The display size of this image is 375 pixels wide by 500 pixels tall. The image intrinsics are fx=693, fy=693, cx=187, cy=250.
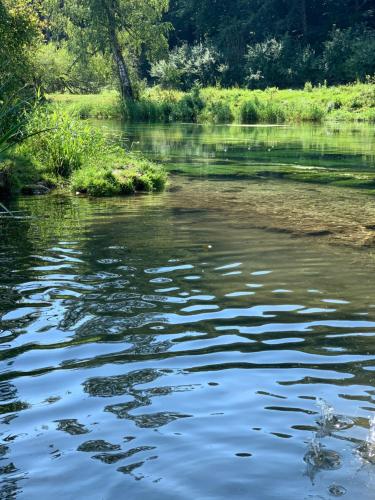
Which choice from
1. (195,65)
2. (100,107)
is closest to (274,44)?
(195,65)

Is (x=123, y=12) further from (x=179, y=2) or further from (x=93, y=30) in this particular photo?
(x=179, y=2)

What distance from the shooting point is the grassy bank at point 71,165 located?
14788 mm

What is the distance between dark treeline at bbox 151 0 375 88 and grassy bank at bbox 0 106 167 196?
4195cm

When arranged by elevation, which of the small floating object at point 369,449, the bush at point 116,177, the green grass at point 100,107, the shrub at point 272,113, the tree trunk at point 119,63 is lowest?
the small floating object at point 369,449

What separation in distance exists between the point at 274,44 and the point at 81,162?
50.5 meters

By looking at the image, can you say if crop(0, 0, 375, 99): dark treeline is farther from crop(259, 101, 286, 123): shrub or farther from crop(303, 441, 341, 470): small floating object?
crop(303, 441, 341, 470): small floating object

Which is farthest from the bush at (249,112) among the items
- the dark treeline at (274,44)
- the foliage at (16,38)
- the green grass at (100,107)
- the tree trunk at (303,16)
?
the tree trunk at (303,16)

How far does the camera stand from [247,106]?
1753 inches

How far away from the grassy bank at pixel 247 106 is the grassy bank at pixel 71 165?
25877 millimetres

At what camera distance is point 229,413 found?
4242 millimetres

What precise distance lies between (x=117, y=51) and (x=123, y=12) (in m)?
2.92

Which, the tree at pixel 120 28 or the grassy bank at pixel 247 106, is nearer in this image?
the grassy bank at pixel 247 106

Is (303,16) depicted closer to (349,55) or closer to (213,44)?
(213,44)

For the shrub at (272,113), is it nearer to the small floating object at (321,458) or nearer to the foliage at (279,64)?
the foliage at (279,64)
